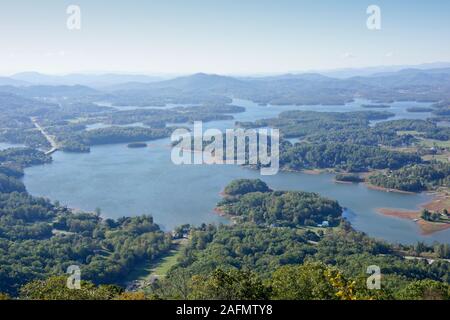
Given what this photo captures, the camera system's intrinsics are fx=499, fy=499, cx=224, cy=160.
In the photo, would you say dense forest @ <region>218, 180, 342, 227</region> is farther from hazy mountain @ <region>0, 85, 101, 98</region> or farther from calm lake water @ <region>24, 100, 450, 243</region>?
hazy mountain @ <region>0, 85, 101, 98</region>

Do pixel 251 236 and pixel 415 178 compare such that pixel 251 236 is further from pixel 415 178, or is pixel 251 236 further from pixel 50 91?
pixel 50 91

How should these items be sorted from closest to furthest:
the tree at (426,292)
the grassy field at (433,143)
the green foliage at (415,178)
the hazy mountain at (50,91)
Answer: the tree at (426,292) < the green foliage at (415,178) < the grassy field at (433,143) < the hazy mountain at (50,91)

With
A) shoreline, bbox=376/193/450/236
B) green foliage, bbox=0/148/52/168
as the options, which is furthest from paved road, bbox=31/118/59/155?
shoreline, bbox=376/193/450/236

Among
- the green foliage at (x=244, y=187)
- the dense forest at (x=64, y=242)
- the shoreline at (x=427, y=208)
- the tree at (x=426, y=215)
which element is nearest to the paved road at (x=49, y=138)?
the dense forest at (x=64, y=242)

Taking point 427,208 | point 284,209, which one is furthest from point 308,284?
point 427,208

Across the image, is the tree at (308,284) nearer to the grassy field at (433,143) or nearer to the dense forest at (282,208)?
the dense forest at (282,208)

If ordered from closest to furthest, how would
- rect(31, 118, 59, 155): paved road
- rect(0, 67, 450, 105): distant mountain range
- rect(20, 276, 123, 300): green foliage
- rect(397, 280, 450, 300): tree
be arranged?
1. rect(20, 276, 123, 300): green foliage
2. rect(397, 280, 450, 300): tree
3. rect(31, 118, 59, 155): paved road
4. rect(0, 67, 450, 105): distant mountain range
